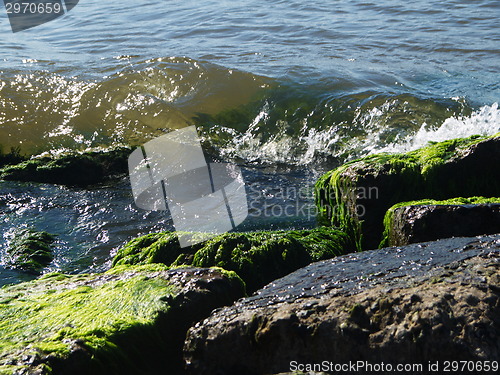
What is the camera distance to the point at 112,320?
2.92 metres

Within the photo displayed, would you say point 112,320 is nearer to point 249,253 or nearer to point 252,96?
point 249,253

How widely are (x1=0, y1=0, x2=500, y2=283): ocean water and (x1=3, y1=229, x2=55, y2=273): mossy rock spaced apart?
0.10m

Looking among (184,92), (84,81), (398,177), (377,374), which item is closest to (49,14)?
(84,81)

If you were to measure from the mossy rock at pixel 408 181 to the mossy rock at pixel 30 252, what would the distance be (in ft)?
7.50

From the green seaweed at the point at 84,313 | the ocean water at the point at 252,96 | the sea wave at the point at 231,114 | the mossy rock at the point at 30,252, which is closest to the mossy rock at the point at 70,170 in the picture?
the ocean water at the point at 252,96

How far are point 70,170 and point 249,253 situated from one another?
132 inches

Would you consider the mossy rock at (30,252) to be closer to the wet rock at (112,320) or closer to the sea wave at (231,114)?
the wet rock at (112,320)

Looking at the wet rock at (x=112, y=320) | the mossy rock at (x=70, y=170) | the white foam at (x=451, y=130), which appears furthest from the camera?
the white foam at (x=451, y=130)

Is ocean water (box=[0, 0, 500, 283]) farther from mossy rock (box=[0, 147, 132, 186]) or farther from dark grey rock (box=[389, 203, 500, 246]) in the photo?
dark grey rock (box=[389, 203, 500, 246])

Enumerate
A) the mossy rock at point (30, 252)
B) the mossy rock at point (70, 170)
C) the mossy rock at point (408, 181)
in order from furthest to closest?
the mossy rock at point (70, 170)
the mossy rock at point (30, 252)
the mossy rock at point (408, 181)

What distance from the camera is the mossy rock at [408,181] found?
14.2ft

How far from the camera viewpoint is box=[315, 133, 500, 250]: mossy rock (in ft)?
14.2

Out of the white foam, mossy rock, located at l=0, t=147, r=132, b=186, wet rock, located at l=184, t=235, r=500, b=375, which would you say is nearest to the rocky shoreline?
wet rock, located at l=184, t=235, r=500, b=375

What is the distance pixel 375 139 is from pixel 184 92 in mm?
3207
